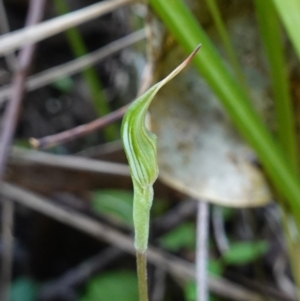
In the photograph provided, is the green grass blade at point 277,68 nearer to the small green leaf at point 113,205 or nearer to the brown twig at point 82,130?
the brown twig at point 82,130

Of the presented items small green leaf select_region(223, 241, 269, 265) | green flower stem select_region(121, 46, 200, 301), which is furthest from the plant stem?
small green leaf select_region(223, 241, 269, 265)

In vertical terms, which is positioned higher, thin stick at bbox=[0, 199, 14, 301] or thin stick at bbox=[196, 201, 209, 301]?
thin stick at bbox=[0, 199, 14, 301]

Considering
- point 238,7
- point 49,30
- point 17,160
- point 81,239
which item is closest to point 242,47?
point 238,7

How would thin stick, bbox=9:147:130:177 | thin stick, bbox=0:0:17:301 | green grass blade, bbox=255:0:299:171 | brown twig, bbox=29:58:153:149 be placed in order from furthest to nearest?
1. thin stick, bbox=0:0:17:301
2. thin stick, bbox=9:147:130:177
3. brown twig, bbox=29:58:153:149
4. green grass blade, bbox=255:0:299:171

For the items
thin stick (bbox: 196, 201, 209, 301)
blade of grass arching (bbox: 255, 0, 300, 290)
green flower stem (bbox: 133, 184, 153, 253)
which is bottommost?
thin stick (bbox: 196, 201, 209, 301)

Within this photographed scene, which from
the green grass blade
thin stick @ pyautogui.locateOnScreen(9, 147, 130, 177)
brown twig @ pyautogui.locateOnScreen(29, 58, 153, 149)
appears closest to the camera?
the green grass blade

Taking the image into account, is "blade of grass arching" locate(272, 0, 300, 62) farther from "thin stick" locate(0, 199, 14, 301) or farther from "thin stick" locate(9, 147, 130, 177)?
"thin stick" locate(0, 199, 14, 301)

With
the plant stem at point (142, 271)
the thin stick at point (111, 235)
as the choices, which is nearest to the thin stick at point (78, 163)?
the thin stick at point (111, 235)

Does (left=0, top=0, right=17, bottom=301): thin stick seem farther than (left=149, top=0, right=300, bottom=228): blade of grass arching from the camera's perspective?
Yes
